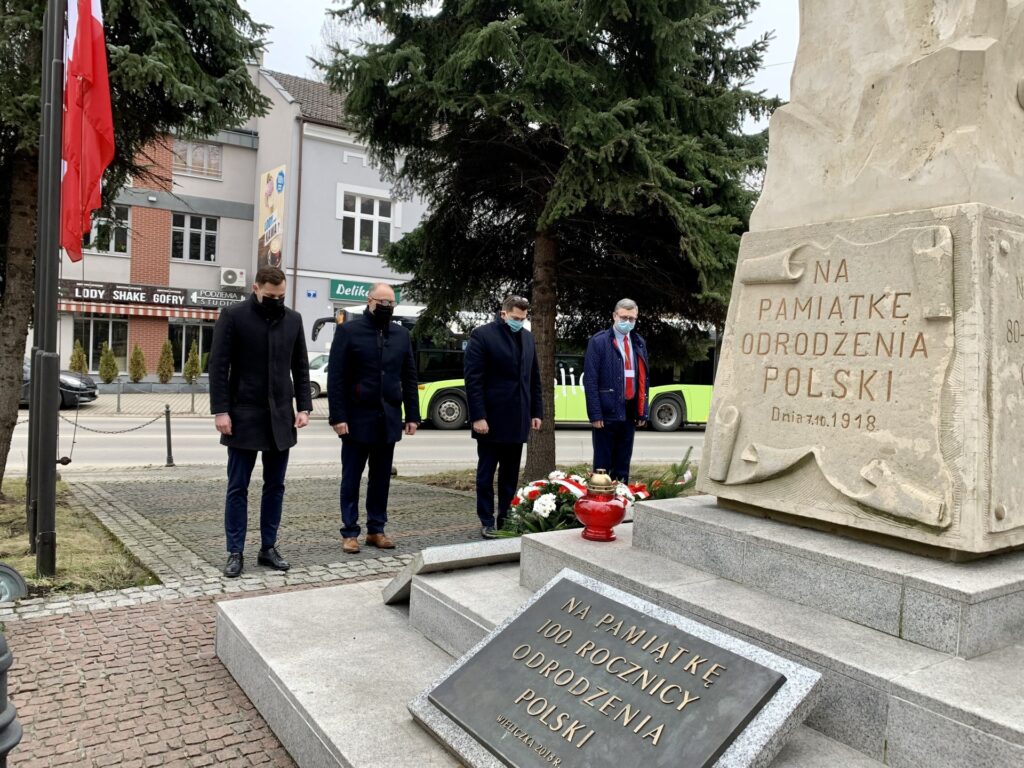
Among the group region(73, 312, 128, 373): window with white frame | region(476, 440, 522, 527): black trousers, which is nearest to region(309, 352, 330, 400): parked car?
region(73, 312, 128, 373): window with white frame

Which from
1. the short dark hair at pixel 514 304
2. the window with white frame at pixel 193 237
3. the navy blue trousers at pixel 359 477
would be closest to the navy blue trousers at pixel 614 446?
the short dark hair at pixel 514 304

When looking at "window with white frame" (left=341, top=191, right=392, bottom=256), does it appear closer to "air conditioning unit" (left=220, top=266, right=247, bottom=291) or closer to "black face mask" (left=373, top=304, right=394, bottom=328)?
"air conditioning unit" (left=220, top=266, right=247, bottom=291)

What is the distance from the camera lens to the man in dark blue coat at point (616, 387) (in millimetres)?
6625

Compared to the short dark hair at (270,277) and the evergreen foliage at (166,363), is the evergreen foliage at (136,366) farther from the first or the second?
the short dark hair at (270,277)

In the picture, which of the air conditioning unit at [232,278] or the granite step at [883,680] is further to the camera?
the air conditioning unit at [232,278]

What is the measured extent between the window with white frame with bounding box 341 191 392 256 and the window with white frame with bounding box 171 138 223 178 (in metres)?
4.91

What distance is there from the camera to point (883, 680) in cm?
225

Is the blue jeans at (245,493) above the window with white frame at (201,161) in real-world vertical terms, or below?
below

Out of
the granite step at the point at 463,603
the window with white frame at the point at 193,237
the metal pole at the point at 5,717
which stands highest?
the window with white frame at the point at 193,237

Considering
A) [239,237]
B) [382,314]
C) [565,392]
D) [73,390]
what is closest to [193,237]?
[239,237]

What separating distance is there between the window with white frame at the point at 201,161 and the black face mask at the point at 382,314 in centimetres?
2581

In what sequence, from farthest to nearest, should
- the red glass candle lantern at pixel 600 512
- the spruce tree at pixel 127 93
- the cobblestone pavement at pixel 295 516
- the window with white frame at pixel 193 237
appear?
the window with white frame at pixel 193 237, the spruce tree at pixel 127 93, the cobblestone pavement at pixel 295 516, the red glass candle lantern at pixel 600 512

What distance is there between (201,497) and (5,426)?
1.92 meters

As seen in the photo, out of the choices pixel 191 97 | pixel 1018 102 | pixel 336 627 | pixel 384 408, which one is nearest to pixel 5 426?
pixel 191 97
